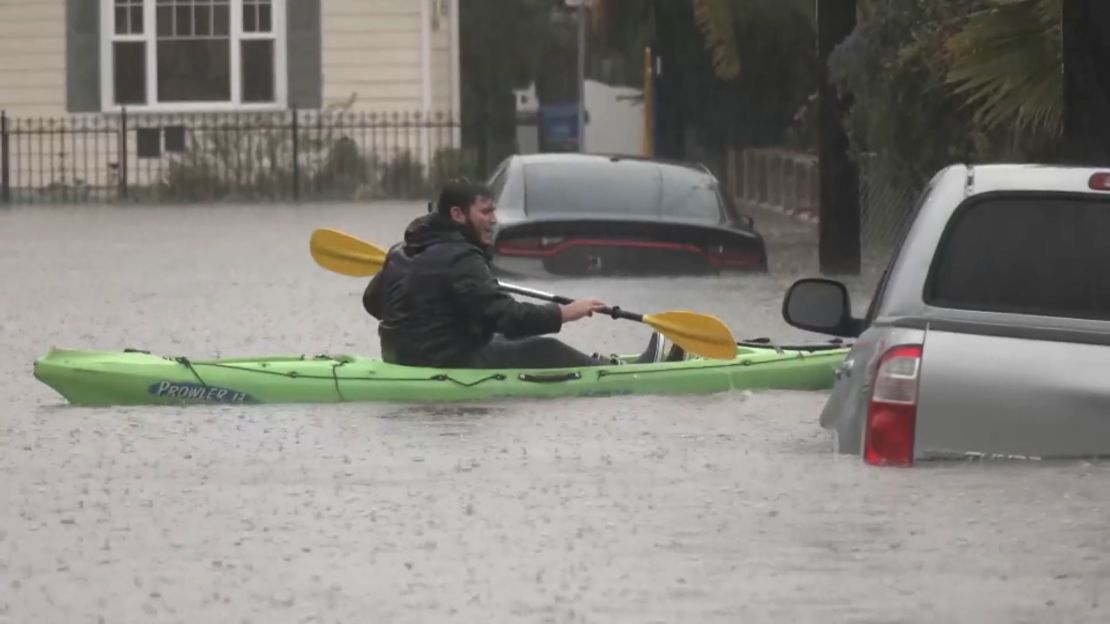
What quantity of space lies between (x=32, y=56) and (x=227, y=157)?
355cm

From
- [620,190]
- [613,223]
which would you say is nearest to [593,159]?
[620,190]

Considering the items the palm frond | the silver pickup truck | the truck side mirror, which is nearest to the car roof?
the palm frond

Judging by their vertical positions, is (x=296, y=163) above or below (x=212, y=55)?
below

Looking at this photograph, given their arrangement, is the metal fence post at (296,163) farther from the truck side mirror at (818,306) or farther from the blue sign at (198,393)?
the truck side mirror at (818,306)

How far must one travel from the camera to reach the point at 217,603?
743cm

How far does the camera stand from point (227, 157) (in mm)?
36500

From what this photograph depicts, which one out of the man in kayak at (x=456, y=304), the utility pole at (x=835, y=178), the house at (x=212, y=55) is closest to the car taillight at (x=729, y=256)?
the utility pole at (x=835, y=178)

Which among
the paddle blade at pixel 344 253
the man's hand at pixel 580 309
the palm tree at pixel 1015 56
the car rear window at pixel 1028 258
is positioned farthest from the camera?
the paddle blade at pixel 344 253

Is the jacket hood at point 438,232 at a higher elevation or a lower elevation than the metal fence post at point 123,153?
higher

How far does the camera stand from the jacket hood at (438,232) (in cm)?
1279

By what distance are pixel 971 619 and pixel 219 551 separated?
8.34ft

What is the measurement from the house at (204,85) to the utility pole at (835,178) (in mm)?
14807

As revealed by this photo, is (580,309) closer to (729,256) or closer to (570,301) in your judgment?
(570,301)


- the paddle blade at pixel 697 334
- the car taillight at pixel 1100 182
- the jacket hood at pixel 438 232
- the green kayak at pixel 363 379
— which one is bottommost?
the green kayak at pixel 363 379
